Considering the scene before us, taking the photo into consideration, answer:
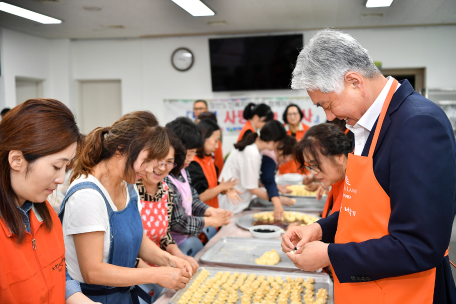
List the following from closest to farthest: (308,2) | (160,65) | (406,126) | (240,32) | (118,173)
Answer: (406,126), (118,173), (308,2), (240,32), (160,65)

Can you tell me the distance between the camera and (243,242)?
7.41ft

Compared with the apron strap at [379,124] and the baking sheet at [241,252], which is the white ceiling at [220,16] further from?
the apron strap at [379,124]

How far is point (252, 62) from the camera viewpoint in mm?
6395

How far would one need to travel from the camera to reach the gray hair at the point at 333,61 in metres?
1.03

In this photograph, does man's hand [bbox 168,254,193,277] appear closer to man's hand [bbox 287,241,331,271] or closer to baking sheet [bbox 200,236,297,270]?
baking sheet [bbox 200,236,297,270]

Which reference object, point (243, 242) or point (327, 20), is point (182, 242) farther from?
point (327, 20)

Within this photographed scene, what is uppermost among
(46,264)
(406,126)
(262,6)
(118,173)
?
(262,6)

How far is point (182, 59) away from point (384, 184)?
20.1 feet

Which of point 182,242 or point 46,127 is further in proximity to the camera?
point 182,242

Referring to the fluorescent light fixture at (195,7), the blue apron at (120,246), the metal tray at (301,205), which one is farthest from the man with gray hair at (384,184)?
the fluorescent light fixture at (195,7)

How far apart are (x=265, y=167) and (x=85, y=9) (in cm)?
349

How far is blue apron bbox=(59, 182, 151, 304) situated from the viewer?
1.43m

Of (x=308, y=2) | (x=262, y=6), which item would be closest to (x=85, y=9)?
(x=262, y=6)

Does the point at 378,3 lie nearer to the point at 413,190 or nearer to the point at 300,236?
the point at 300,236
